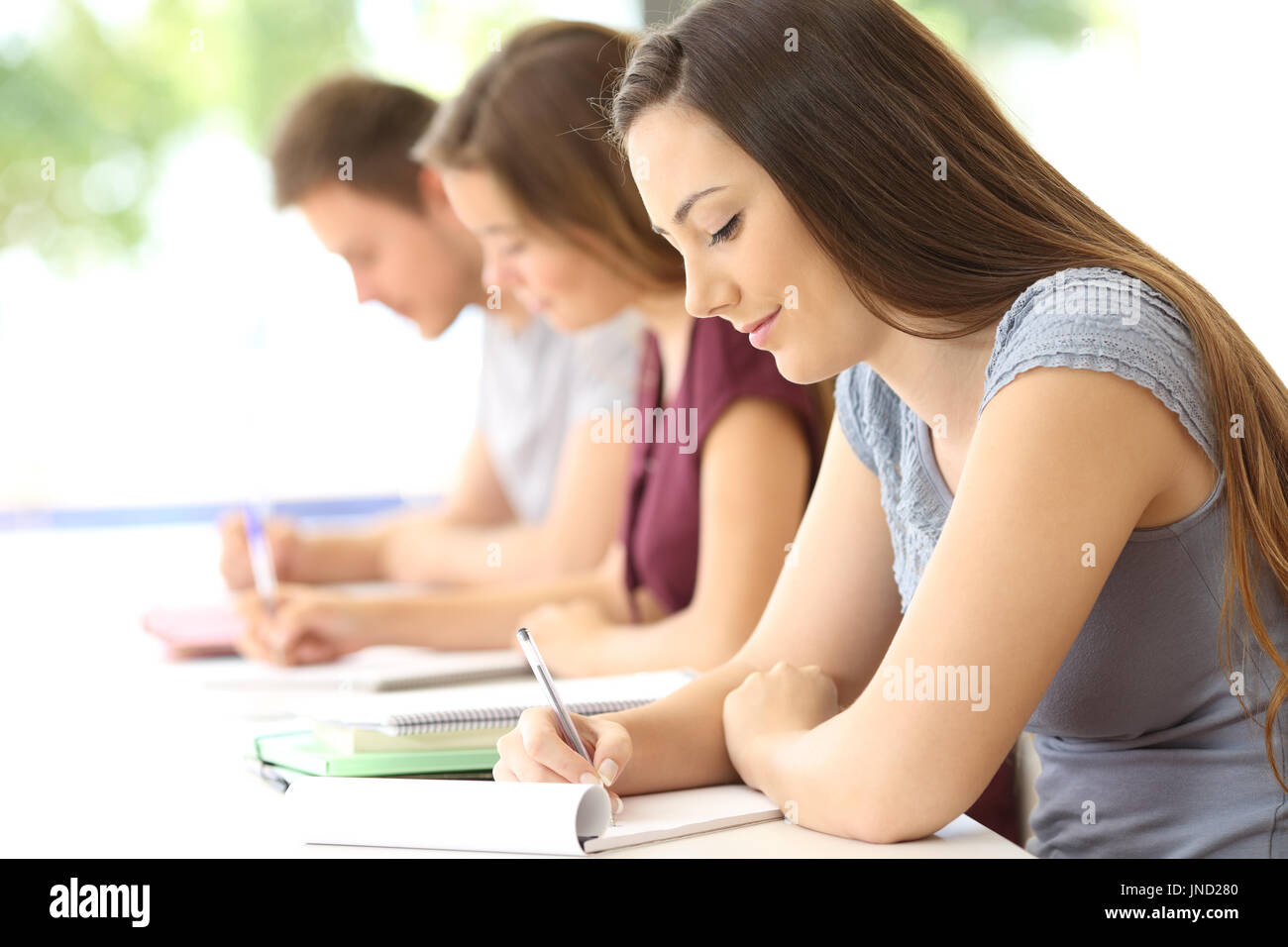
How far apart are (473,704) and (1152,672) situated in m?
0.55

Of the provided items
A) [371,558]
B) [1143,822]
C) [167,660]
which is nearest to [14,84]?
[371,558]

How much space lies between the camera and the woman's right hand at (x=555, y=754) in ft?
2.90

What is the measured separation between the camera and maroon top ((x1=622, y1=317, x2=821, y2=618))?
159 cm

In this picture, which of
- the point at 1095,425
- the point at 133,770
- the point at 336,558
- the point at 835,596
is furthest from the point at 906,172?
the point at 336,558

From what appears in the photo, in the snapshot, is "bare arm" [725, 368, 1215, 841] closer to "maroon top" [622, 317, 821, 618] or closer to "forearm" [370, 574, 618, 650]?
"maroon top" [622, 317, 821, 618]

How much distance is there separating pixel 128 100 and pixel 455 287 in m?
3.89

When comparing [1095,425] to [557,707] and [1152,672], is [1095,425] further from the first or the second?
[557,707]

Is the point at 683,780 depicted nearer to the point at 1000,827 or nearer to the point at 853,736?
the point at 853,736

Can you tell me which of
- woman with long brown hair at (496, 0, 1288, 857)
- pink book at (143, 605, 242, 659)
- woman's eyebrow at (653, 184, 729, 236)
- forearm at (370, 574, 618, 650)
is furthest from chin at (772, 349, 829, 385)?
pink book at (143, 605, 242, 659)


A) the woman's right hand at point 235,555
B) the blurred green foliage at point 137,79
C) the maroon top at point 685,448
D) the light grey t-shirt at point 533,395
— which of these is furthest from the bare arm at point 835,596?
the blurred green foliage at point 137,79

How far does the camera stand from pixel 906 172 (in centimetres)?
94

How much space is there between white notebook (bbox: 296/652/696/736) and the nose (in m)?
0.35

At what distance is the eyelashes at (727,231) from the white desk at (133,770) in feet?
1.45
